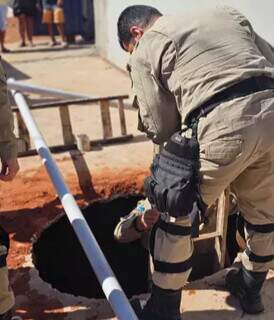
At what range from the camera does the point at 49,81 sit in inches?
360

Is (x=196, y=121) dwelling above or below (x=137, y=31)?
below

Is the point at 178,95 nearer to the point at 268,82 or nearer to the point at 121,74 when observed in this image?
the point at 268,82

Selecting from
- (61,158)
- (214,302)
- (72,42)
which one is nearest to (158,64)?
(214,302)

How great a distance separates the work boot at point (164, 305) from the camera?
3.09 m

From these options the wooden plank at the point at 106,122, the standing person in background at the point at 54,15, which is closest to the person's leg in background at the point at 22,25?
the standing person in background at the point at 54,15

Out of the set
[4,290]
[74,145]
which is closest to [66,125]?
[74,145]

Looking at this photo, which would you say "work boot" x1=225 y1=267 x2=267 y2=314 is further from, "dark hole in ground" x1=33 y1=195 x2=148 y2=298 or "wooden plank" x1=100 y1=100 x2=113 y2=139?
"wooden plank" x1=100 y1=100 x2=113 y2=139

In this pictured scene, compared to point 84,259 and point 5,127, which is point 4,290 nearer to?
point 5,127

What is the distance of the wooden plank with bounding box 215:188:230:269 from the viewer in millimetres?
3570

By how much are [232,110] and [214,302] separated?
1309mm

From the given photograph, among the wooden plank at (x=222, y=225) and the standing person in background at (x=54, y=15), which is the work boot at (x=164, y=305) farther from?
the standing person in background at (x=54, y=15)

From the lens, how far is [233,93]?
2.81 meters

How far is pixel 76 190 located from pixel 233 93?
2479 mm

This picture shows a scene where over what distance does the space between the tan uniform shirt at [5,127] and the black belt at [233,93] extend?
1000 mm
